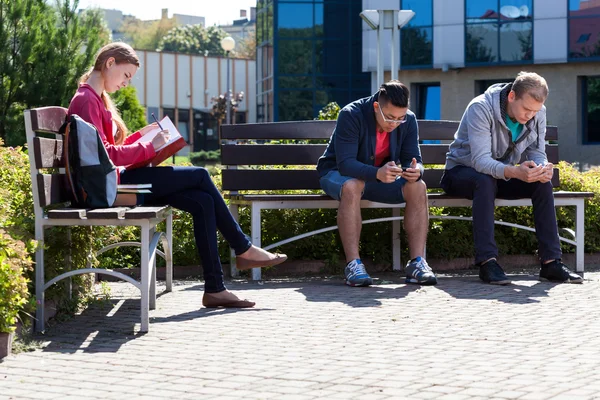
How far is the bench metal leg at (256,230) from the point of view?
7759mm

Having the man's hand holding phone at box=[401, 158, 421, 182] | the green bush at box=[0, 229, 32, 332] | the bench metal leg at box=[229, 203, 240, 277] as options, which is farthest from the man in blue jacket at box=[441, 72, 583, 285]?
the green bush at box=[0, 229, 32, 332]

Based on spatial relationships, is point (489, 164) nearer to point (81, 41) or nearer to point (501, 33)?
point (81, 41)

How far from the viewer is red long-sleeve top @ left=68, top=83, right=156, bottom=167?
19.4 ft

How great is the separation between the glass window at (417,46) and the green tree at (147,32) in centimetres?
6873

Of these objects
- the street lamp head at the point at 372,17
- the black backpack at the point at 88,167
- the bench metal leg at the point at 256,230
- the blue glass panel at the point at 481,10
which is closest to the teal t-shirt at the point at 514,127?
the bench metal leg at the point at 256,230

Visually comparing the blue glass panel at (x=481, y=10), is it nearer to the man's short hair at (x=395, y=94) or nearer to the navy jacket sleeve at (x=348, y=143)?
the navy jacket sleeve at (x=348, y=143)

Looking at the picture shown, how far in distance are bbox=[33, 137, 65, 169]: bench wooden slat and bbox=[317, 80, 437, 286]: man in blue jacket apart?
1992mm

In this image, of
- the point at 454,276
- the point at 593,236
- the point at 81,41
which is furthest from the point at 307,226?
the point at 81,41

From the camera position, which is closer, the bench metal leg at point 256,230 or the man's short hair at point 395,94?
the man's short hair at point 395,94

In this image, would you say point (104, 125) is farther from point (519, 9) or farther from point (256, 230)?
point (519, 9)

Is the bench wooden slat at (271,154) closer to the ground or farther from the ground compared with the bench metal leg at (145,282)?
farther from the ground

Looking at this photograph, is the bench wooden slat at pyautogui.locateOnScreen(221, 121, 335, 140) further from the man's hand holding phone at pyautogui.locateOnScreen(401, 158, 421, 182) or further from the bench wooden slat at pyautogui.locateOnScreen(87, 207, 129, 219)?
the bench wooden slat at pyautogui.locateOnScreen(87, 207, 129, 219)

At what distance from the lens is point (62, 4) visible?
16.5 m

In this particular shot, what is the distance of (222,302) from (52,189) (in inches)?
47.0
